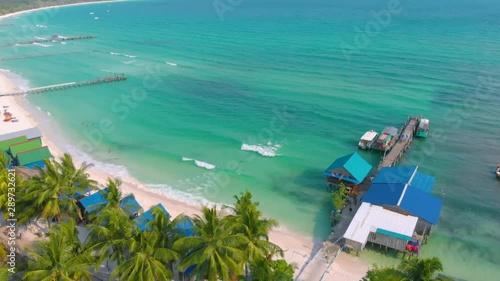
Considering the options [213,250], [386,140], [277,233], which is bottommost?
[277,233]

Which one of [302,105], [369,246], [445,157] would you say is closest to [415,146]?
[445,157]

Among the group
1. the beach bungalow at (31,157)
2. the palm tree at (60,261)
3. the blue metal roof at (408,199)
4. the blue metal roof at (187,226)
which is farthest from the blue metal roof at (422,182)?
the beach bungalow at (31,157)

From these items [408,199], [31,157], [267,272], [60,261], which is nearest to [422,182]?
[408,199]

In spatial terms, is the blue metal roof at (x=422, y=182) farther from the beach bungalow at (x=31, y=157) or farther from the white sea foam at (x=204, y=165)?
the beach bungalow at (x=31, y=157)

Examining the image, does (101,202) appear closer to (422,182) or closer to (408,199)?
(408,199)

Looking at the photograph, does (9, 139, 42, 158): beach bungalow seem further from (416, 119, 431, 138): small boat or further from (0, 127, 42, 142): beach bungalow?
(416, 119, 431, 138): small boat
